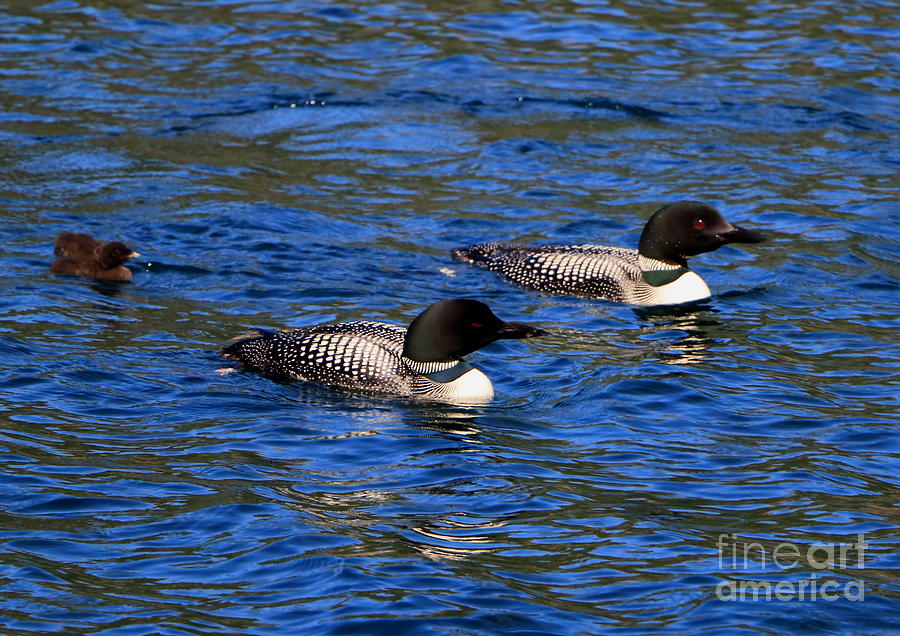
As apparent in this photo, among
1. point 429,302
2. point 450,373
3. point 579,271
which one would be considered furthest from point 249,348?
point 579,271

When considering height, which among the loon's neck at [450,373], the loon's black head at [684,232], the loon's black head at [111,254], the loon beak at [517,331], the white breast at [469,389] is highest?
the loon's black head at [684,232]

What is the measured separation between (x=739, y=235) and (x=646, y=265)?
0.71m

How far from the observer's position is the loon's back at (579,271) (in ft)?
31.4

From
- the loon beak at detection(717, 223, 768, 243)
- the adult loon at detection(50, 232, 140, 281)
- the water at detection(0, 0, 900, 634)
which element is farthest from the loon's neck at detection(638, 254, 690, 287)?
the adult loon at detection(50, 232, 140, 281)

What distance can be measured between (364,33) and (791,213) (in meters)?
6.64

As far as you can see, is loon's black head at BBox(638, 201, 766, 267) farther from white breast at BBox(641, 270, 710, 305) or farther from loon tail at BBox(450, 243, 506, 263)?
loon tail at BBox(450, 243, 506, 263)

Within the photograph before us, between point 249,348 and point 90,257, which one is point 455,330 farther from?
point 90,257

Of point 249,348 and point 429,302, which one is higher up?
point 249,348

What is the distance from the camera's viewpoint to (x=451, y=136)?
42.9ft

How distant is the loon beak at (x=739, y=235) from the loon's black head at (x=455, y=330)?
240 centimetres

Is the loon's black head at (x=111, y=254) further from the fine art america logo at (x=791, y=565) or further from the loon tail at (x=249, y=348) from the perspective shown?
the fine art america logo at (x=791, y=565)

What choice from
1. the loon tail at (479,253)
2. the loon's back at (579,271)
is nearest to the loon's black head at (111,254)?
the loon tail at (479,253)

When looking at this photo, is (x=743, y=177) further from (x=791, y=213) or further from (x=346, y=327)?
(x=346, y=327)

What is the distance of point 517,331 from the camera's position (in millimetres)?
7414
